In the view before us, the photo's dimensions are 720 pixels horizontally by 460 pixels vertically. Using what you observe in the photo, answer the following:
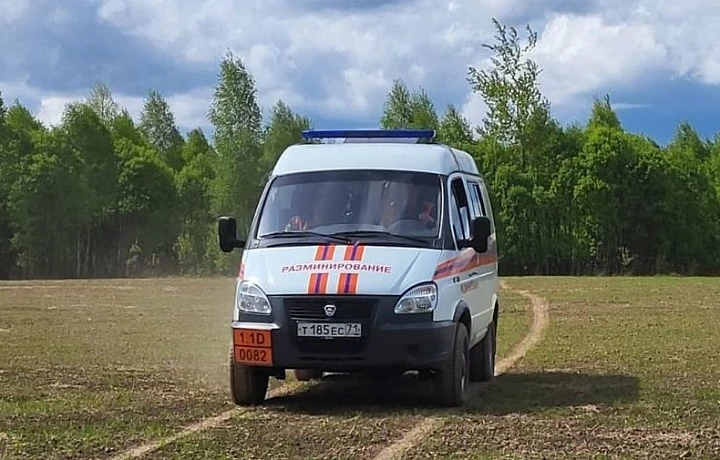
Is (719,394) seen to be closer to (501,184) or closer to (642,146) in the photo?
(501,184)

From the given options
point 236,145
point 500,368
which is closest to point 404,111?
point 236,145

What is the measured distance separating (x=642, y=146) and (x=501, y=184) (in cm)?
1073

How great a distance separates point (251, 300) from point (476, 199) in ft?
13.2

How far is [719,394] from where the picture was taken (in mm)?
12039

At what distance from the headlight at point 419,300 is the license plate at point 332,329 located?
41 centimetres

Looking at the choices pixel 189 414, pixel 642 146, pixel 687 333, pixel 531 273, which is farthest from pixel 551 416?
pixel 642 146

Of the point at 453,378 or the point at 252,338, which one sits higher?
the point at 252,338

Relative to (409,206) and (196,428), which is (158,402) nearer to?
(196,428)

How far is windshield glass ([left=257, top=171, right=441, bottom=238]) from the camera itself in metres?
11.5

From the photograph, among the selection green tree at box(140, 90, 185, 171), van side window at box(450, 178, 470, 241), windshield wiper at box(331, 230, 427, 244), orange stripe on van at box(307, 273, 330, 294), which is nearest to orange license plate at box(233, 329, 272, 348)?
orange stripe on van at box(307, 273, 330, 294)

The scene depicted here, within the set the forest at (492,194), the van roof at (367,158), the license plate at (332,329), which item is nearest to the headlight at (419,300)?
the license plate at (332,329)

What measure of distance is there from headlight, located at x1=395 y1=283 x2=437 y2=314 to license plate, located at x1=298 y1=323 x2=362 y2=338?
414 mm

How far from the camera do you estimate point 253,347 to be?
1088cm

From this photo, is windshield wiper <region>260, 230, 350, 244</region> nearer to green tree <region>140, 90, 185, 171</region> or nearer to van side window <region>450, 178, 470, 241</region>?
van side window <region>450, 178, 470, 241</region>
